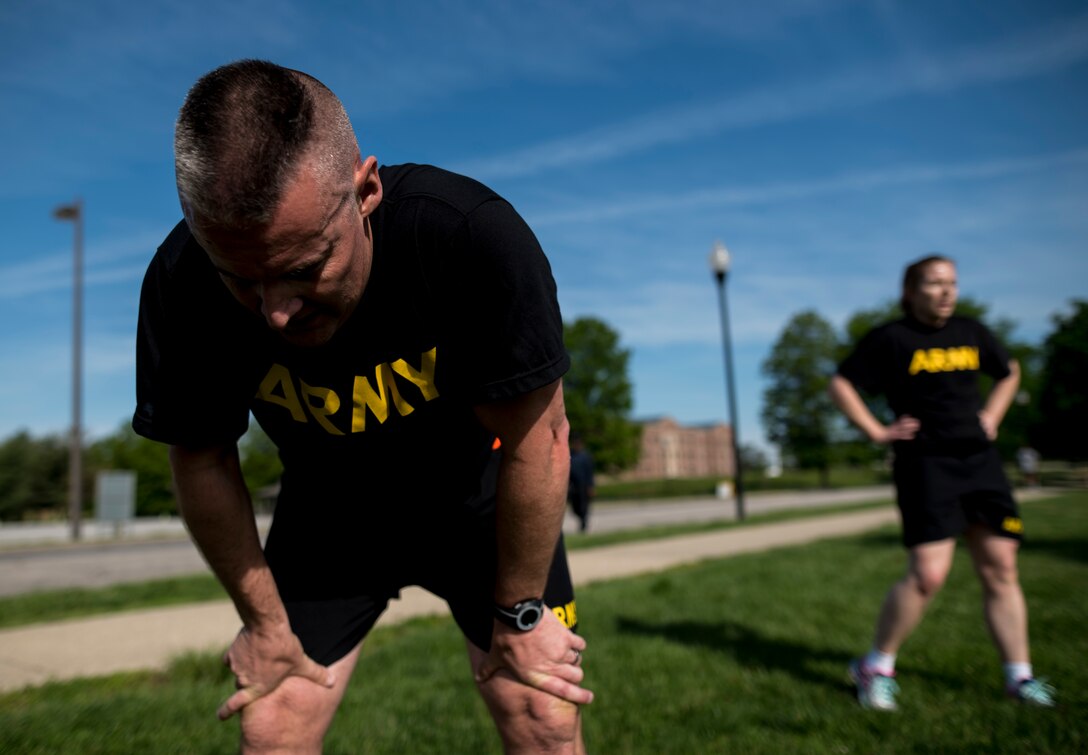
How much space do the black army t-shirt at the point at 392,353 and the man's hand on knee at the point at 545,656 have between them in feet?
1.34

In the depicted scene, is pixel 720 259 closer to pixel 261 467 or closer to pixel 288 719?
pixel 288 719

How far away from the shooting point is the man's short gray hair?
144cm

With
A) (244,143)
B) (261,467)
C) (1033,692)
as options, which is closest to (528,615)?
(244,143)

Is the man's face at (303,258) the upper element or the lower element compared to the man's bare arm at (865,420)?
upper

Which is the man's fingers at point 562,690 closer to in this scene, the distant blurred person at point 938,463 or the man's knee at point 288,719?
the man's knee at point 288,719

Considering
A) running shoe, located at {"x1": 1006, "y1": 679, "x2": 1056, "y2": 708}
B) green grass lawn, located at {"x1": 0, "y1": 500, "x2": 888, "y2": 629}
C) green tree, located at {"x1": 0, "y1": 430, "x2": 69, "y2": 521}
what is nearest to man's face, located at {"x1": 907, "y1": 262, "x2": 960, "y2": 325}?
running shoe, located at {"x1": 1006, "y1": 679, "x2": 1056, "y2": 708}

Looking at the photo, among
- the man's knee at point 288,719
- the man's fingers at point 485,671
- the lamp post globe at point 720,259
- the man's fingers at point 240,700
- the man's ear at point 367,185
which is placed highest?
the lamp post globe at point 720,259

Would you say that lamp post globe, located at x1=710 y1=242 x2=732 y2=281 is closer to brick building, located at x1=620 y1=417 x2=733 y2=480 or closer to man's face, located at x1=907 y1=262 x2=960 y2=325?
man's face, located at x1=907 y1=262 x2=960 y2=325

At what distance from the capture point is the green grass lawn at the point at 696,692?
11.3 ft

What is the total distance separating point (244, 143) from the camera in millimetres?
1437

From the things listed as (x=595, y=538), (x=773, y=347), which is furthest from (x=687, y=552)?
(x=773, y=347)

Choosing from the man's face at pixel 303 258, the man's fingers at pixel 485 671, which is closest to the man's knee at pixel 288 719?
the man's fingers at pixel 485 671

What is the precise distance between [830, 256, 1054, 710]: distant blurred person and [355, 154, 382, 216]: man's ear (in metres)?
3.27

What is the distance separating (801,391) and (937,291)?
58346 millimetres
